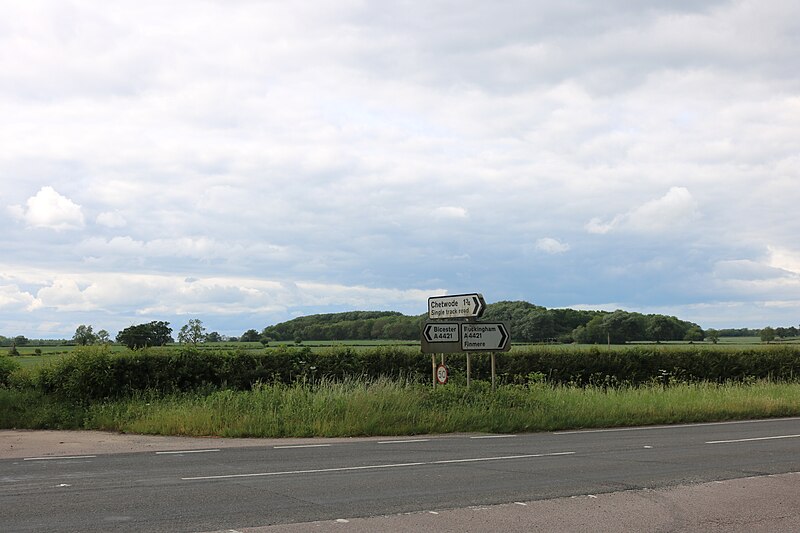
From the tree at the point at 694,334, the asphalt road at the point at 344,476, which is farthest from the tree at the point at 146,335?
the tree at the point at 694,334

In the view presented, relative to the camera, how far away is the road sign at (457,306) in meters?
21.2

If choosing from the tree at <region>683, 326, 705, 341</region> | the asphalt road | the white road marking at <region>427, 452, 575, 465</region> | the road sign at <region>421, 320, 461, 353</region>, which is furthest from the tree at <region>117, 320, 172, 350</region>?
the tree at <region>683, 326, 705, 341</region>

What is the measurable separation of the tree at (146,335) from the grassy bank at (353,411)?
4.26 m

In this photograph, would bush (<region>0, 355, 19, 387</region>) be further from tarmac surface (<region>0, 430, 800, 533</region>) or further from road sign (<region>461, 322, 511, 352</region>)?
tarmac surface (<region>0, 430, 800, 533</region>)

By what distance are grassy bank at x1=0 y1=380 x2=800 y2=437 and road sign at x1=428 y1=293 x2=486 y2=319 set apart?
1.98 m

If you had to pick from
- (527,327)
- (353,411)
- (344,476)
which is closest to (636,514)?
(344,476)

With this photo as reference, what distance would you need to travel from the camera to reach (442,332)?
71.1 ft

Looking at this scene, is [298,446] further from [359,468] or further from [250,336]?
[250,336]

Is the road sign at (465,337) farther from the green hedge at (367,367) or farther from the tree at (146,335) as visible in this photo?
the tree at (146,335)

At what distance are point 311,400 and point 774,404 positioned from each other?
14.0m

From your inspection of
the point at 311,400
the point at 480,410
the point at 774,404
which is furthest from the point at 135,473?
the point at 774,404

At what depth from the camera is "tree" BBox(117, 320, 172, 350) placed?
2544cm

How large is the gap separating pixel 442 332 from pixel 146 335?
12.3 m

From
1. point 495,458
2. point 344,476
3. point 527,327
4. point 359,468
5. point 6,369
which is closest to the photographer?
point 344,476
